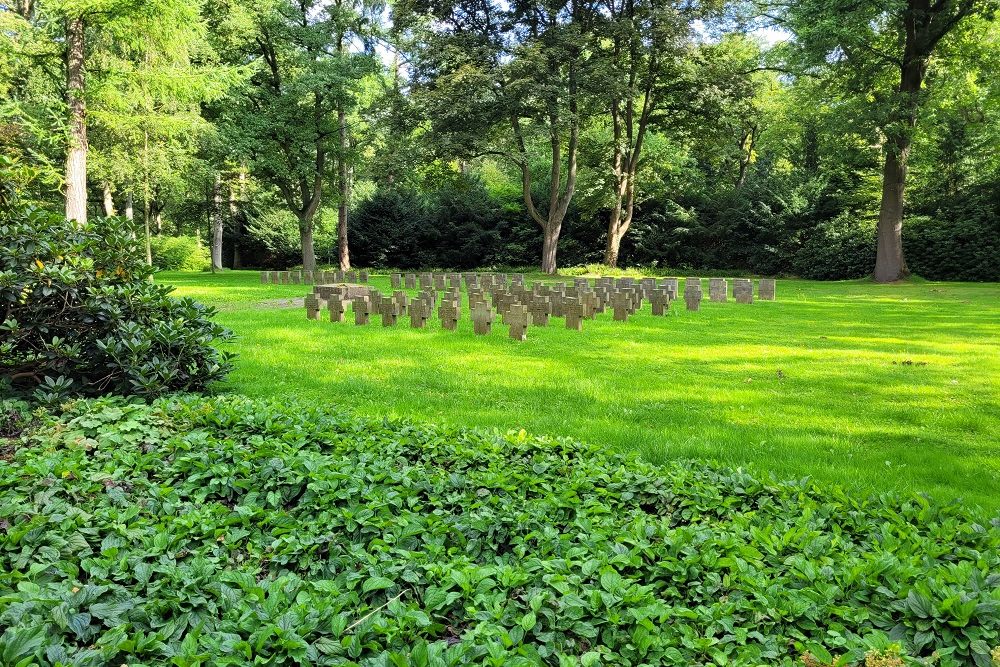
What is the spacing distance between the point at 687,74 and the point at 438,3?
36.2 feet

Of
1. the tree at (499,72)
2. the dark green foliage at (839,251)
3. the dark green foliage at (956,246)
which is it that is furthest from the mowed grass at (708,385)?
the dark green foliage at (839,251)

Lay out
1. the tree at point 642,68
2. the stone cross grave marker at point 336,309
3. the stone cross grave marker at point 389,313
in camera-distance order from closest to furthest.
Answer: the stone cross grave marker at point 389,313 → the stone cross grave marker at point 336,309 → the tree at point 642,68

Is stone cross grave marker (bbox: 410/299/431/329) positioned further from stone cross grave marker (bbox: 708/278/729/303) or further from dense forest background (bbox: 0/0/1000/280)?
stone cross grave marker (bbox: 708/278/729/303)

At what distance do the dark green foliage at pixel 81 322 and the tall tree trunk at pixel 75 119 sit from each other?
30.0 ft

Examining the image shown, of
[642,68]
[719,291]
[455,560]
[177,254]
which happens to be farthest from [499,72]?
A: [455,560]

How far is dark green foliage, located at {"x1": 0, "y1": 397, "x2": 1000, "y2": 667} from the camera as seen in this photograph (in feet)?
7.39

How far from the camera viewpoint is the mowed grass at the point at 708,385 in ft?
15.9

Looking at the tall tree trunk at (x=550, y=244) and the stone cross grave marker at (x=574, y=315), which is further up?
the tall tree trunk at (x=550, y=244)

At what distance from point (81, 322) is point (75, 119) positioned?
35.4 feet

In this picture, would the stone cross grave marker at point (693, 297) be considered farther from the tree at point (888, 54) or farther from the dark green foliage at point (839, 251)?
the dark green foliage at point (839, 251)

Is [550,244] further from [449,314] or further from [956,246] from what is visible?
[449,314]

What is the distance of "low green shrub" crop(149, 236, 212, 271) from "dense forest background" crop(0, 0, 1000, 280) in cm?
12

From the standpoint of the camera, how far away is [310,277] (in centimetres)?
2589

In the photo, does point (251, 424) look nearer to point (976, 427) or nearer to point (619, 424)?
point (619, 424)
